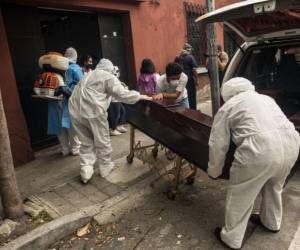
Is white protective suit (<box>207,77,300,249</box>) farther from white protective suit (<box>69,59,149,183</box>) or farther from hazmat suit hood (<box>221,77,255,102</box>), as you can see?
white protective suit (<box>69,59,149,183</box>)

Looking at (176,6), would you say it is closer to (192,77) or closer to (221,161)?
(192,77)

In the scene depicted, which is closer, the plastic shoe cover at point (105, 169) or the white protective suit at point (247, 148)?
the white protective suit at point (247, 148)

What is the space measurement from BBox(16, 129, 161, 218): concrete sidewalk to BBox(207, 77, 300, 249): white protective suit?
5.39 ft

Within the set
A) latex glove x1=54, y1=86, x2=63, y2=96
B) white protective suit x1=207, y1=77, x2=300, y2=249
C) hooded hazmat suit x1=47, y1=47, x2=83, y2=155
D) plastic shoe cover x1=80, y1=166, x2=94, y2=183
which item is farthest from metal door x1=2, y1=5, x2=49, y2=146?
white protective suit x1=207, y1=77, x2=300, y2=249

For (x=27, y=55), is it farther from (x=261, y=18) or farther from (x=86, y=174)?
(x=261, y=18)

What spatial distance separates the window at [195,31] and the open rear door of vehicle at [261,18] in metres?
5.17

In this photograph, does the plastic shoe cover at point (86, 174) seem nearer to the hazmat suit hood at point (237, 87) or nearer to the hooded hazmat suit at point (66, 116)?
the hooded hazmat suit at point (66, 116)

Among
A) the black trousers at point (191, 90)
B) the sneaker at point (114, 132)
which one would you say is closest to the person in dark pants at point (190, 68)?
the black trousers at point (191, 90)

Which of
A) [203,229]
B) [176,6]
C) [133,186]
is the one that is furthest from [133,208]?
[176,6]

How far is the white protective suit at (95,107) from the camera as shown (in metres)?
4.09

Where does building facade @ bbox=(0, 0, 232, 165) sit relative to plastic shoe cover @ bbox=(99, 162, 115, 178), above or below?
above

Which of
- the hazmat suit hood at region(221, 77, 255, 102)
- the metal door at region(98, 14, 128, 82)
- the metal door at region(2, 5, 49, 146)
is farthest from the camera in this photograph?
the metal door at region(98, 14, 128, 82)

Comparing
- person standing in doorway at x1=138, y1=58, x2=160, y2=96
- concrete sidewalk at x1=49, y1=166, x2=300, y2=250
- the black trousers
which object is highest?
person standing in doorway at x1=138, y1=58, x2=160, y2=96

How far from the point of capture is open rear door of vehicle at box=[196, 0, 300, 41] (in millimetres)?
2969
